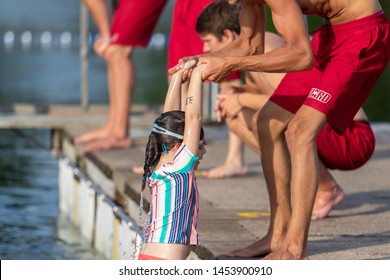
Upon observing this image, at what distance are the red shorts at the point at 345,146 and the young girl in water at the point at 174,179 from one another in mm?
1805

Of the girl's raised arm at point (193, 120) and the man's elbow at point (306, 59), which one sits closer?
the girl's raised arm at point (193, 120)

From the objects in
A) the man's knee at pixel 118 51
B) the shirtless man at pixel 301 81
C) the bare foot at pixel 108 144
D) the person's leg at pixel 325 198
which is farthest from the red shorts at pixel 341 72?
the man's knee at pixel 118 51

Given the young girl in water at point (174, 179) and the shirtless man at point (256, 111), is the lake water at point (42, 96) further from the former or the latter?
the young girl in water at point (174, 179)

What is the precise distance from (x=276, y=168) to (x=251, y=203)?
155 cm

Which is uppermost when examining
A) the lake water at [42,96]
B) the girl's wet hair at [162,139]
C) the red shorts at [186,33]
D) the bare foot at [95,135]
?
the girl's wet hair at [162,139]

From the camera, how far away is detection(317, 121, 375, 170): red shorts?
7.37 meters

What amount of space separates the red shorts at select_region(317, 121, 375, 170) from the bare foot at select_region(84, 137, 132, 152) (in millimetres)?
3180

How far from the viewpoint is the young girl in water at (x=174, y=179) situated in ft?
18.4

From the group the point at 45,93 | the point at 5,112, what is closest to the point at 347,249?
the point at 5,112

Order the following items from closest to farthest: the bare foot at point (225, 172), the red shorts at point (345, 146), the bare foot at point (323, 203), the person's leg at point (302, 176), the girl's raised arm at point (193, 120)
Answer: the girl's raised arm at point (193, 120)
the person's leg at point (302, 176)
the red shorts at point (345, 146)
the bare foot at point (323, 203)
the bare foot at point (225, 172)

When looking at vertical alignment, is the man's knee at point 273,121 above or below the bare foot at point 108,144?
above

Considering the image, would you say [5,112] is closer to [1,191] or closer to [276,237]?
[1,191]

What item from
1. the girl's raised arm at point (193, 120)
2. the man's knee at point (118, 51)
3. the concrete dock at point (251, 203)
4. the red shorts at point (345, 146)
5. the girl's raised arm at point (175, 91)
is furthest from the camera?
the man's knee at point (118, 51)

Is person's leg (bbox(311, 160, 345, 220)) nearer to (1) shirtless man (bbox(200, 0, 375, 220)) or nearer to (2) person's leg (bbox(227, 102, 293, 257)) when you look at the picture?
(1) shirtless man (bbox(200, 0, 375, 220))
